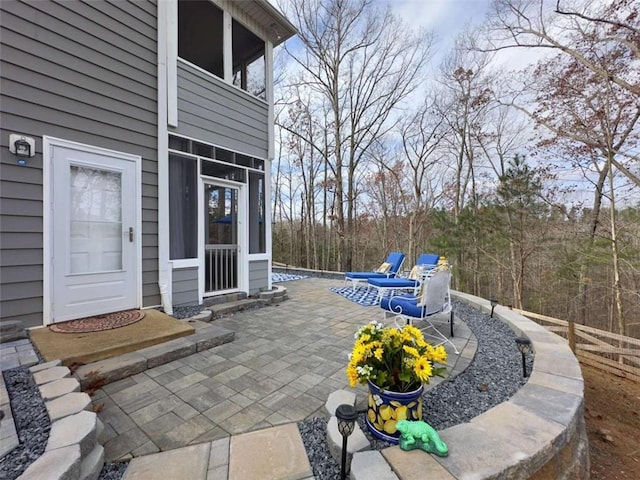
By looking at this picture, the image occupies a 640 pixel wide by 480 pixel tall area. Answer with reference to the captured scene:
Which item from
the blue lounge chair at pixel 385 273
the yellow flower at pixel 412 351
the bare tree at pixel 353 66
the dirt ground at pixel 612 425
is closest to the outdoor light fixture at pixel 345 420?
the yellow flower at pixel 412 351

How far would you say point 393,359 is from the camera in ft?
5.65

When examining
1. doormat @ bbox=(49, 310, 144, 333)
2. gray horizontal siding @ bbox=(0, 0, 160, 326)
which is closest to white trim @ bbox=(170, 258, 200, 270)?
gray horizontal siding @ bbox=(0, 0, 160, 326)

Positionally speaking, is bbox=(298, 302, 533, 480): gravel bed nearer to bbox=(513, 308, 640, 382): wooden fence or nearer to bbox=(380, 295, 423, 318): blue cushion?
bbox=(380, 295, 423, 318): blue cushion

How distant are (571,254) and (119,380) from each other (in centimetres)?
982

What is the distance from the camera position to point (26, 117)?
9.18ft

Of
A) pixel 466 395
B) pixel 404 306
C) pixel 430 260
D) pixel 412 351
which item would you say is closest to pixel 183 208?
pixel 404 306

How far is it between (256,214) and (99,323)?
2.76 meters

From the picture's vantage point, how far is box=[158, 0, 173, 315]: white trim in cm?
377

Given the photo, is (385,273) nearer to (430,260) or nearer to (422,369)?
(430,260)

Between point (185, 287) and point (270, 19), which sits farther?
point (270, 19)

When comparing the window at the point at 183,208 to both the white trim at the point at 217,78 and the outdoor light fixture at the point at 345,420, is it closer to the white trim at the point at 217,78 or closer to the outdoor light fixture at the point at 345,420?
the white trim at the point at 217,78

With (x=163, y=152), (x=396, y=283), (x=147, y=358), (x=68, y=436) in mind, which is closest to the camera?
(x=68, y=436)

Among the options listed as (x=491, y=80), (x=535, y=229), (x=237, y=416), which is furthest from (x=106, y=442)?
(x=491, y=80)

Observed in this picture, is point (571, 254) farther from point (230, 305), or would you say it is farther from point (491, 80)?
point (230, 305)
